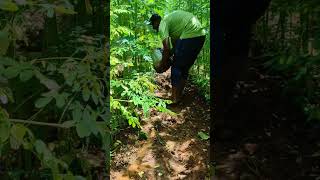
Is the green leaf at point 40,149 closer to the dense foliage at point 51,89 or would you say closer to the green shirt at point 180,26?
the dense foliage at point 51,89

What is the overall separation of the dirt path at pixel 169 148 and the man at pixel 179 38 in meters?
0.28

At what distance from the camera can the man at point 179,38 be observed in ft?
12.0

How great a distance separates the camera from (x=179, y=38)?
3.79 metres

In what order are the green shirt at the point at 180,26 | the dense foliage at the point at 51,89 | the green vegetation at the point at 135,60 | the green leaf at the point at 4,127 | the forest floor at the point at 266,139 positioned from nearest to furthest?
the green leaf at the point at 4,127 < the dense foliage at the point at 51,89 < the forest floor at the point at 266,139 < the green vegetation at the point at 135,60 < the green shirt at the point at 180,26

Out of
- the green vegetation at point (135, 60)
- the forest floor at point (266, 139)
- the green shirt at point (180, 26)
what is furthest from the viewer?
the green shirt at point (180, 26)

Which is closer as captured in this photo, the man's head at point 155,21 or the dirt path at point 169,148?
the dirt path at point 169,148

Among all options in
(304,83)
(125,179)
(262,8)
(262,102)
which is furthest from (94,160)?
(304,83)

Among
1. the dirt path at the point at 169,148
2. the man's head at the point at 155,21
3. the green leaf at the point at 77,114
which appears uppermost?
the man's head at the point at 155,21

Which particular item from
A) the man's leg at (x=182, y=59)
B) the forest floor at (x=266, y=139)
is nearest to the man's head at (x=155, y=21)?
the man's leg at (x=182, y=59)

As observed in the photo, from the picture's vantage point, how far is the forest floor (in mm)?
2865

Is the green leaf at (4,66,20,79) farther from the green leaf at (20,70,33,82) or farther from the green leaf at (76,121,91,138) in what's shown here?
the green leaf at (76,121,91,138)

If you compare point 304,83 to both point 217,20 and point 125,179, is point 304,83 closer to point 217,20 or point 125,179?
point 217,20

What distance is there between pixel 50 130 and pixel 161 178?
0.85 m

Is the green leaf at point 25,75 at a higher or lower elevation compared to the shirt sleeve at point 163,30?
lower
